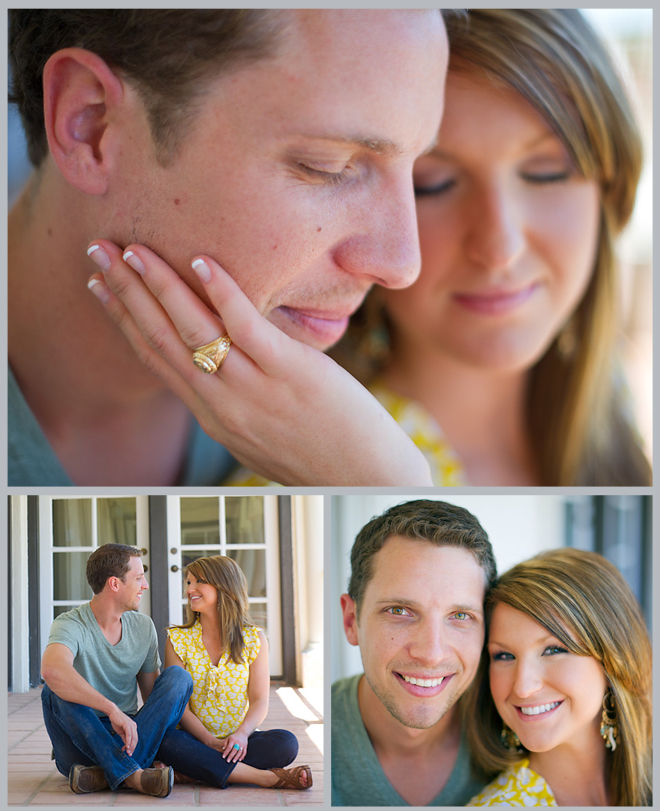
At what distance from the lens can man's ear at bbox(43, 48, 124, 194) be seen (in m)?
1.15

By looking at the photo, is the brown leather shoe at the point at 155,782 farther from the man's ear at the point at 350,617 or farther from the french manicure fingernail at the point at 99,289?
the french manicure fingernail at the point at 99,289

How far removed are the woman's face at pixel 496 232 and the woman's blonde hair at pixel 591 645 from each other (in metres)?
0.56

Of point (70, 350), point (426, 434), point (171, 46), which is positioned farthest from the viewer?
point (426, 434)

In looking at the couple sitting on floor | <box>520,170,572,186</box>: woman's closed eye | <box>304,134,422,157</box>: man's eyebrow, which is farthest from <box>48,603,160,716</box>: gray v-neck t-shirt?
<box>520,170,572,186</box>: woman's closed eye

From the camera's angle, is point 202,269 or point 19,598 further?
point 19,598

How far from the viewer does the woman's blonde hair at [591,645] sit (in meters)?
1.29

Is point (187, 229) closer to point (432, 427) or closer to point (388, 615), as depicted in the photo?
point (388, 615)

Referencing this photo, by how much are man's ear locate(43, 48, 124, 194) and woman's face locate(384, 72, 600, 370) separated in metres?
0.65

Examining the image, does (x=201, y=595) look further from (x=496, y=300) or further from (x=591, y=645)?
(x=496, y=300)

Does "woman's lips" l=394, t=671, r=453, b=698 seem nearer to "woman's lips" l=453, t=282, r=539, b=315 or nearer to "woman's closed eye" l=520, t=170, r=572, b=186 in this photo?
"woman's lips" l=453, t=282, r=539, b=315

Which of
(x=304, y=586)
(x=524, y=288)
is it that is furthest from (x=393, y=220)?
(x=304, y=586)

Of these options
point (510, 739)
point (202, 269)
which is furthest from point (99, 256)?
point (510, 739)

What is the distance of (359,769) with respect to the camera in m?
1.34

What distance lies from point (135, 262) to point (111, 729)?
872 millimetres
